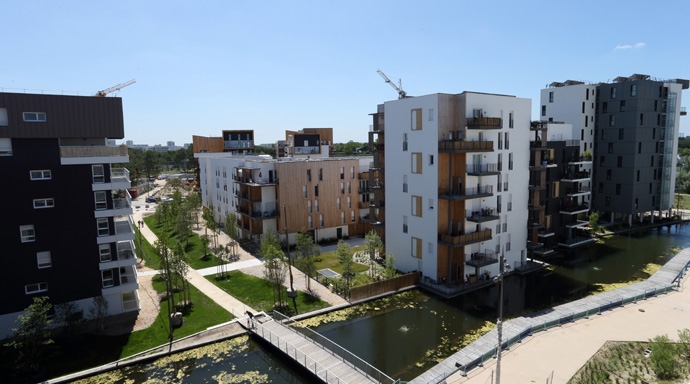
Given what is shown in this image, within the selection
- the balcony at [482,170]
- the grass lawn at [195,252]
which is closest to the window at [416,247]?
the balcony at [482,170]

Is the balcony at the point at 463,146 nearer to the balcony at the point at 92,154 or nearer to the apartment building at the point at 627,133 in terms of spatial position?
the balcony at the point at 92,154

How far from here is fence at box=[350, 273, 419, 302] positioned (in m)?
35.7

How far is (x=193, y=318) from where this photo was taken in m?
32.3

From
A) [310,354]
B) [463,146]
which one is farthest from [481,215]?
[310,354]

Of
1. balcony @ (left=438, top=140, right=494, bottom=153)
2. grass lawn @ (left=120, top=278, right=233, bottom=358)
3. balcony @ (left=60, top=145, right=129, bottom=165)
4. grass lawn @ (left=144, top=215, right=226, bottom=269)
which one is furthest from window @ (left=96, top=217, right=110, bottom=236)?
balcony @ (left=438, top=140, right=494, bottom=153)

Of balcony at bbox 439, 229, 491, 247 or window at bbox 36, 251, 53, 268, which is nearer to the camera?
window at bbox 36, 251, 53, 268

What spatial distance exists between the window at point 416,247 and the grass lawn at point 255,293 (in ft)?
35.7

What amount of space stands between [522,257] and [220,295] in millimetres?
31460

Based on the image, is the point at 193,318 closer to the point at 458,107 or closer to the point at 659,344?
the point at 458,107

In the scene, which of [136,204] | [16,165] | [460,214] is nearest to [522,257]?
[460,214]

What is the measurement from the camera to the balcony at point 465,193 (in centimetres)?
3712

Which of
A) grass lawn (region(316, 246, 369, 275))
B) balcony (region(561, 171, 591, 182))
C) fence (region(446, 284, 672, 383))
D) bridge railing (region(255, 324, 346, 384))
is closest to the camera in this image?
bridge railing (region(255, 324, 346, 384))

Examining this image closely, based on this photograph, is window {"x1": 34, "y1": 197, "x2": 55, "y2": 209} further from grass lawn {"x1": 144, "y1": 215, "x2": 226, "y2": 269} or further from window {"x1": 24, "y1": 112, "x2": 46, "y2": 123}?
grass lawn {"x1": 144, "y1": 215, "x2": 226, "y2": 269}

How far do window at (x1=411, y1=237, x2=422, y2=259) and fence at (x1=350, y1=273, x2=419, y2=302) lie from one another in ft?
7.09
